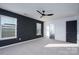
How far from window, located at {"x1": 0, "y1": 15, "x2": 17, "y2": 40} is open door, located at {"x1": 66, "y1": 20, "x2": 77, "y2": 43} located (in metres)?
4.34

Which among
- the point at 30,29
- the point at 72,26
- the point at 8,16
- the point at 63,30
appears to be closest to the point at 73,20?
the point at 72,26

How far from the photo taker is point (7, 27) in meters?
5.27

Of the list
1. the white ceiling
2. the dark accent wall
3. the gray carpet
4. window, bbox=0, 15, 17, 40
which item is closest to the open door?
the gray carpet

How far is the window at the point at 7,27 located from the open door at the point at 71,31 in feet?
14.2

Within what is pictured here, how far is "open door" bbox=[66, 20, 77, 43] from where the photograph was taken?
6770 millimetres

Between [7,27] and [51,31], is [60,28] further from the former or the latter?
[7,27]

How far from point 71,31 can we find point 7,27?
4.95 metres

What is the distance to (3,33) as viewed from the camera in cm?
497

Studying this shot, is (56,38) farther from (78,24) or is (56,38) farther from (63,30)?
(78,24)

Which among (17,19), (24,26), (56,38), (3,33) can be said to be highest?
(17,19)

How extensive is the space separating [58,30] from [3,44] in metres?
5.39

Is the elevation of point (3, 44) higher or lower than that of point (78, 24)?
lower

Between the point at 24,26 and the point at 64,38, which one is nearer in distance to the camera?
the point at 24,26
